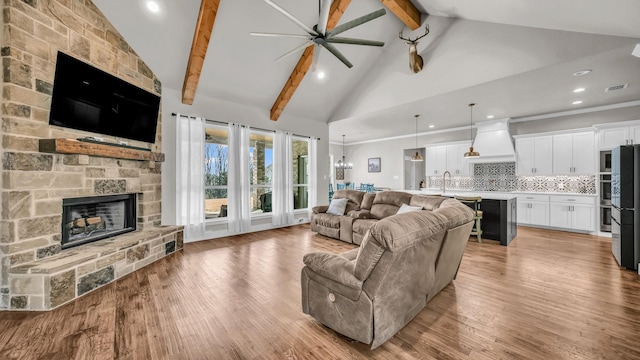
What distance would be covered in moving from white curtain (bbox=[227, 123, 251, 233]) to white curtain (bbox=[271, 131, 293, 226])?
2.49 feet

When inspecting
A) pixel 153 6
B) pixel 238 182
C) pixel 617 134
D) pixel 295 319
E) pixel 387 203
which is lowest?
pixel 295 319

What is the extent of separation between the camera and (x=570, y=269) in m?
3.29

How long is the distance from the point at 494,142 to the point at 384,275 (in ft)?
21.0

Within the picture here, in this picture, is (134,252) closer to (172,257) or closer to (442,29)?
(172,257)

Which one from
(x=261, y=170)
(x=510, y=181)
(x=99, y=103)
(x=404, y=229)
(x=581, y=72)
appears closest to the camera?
(x=404, y=229)

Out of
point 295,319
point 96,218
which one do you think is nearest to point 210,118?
point 96,218

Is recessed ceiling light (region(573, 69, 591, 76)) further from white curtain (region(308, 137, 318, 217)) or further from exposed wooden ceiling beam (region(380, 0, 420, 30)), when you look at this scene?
white curtain (region(308, 137, 318, 217))

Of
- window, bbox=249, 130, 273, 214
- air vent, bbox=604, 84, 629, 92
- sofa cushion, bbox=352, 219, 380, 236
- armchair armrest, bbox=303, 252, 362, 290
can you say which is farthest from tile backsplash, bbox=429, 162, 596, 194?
armchair armrest, bbox=303, 252, 362, 290

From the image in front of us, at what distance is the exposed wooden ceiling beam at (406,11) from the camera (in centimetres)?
413

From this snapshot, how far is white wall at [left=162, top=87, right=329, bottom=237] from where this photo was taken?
443 centimetres

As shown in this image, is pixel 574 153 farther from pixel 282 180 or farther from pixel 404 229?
pixel 282 180

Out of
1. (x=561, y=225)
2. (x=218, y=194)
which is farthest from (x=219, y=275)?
(x=561, y=225)

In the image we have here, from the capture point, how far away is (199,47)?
149 inches

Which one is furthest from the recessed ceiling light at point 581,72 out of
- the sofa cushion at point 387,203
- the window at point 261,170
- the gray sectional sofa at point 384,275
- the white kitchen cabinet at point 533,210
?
the window at point 261,170
